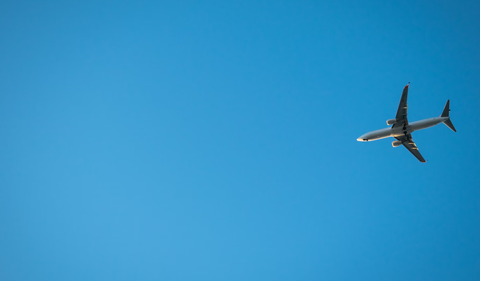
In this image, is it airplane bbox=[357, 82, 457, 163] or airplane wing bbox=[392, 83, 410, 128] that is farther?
airplane wing bbox=[392, 83, 410, 128]

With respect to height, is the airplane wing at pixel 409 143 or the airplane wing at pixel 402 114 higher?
the airplane wing at pixel 402 114

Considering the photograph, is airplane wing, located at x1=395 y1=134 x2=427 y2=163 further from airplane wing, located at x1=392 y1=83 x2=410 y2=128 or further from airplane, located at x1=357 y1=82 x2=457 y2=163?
airplane wing, located at x1=392 y1=83 x2=410 y2=128

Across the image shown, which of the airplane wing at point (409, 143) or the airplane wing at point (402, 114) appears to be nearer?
the airplane wing at point (402, 114)

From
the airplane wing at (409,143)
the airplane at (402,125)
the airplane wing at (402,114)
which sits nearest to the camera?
the airplane at (402,125)

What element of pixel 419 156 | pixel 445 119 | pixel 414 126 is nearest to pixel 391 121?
pixel 414 126

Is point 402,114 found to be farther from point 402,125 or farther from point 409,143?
point 409,143

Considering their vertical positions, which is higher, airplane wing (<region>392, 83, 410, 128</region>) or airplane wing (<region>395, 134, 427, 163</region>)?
airplane wing (<region>392, 83, 410, 128</region>)

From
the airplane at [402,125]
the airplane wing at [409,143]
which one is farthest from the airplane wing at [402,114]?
the airplane wing at [409,143]

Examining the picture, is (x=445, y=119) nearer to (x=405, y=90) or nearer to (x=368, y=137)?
(x=405, y=90)

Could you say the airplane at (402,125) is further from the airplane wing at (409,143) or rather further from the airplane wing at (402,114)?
the airplane wing at (409,143)

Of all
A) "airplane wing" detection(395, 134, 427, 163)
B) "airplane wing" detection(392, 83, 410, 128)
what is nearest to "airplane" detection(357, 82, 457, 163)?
"airplane wing" detection(392, 83, 410, 128)

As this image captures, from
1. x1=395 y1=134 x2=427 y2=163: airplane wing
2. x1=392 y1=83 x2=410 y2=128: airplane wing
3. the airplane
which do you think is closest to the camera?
the airplane

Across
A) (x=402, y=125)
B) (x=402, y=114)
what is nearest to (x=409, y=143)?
(x=402, y=125)

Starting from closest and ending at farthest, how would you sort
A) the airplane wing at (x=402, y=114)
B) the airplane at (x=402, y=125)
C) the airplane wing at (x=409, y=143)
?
the airplane at (x=402, y=125)
the airplane wing at (x=402, y=114)
the airplane wing at (x=409, y=143)
